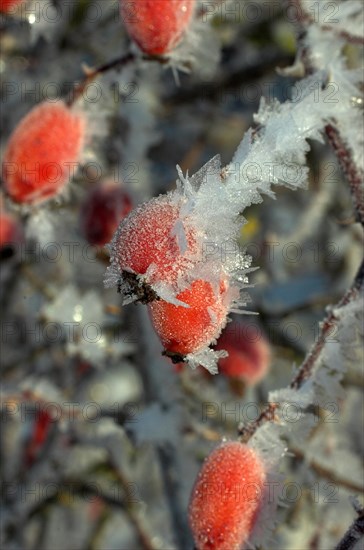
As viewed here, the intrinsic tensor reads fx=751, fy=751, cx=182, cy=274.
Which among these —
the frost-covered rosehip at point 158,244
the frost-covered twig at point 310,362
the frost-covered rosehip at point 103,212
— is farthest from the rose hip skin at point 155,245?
the frost-covered rosehip at point 103,212

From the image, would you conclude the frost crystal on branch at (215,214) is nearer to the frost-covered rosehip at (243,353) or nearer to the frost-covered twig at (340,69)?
the frost-covered twig at (340,69)

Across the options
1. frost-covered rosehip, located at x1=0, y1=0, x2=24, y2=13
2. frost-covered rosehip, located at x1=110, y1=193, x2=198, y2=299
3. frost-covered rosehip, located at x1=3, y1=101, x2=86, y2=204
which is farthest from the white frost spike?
frost-covered rosehip, located at x1=0, y1=0, x2=24, y2=13

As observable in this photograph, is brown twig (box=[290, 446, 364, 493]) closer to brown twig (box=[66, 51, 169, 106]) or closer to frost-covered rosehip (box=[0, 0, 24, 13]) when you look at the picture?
brown twig (box=[66, 51, 169, 106])

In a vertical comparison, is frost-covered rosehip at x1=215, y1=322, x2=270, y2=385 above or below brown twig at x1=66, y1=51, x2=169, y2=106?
below

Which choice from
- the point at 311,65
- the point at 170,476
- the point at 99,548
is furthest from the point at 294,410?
the point at 99,548

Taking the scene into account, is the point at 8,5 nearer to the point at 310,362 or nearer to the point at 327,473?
the point at 310,362

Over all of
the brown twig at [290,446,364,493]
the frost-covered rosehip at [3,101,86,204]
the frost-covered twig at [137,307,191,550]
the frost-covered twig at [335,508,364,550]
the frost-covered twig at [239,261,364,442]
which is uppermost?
the frost-covered rosehip at [3,101,86,204]

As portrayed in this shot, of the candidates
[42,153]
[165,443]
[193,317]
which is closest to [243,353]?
[165,443]
